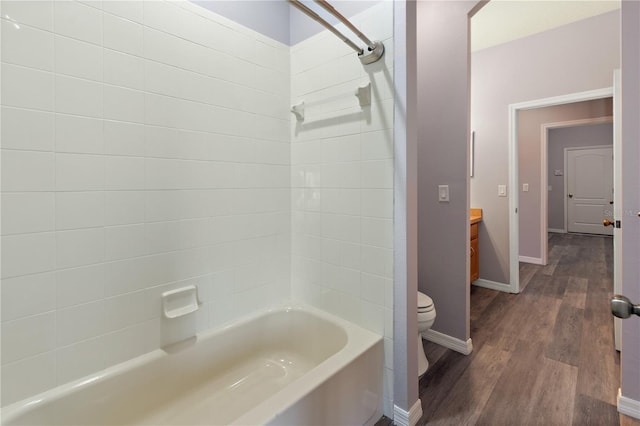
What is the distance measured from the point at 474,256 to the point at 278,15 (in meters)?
3.11

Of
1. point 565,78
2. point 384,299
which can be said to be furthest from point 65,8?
point 565,78

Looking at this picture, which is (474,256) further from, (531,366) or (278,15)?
(278,15)

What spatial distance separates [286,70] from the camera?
1964 millimetres

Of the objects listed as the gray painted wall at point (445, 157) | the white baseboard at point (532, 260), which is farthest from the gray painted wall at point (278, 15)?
the white baseboard at point (532, 260)

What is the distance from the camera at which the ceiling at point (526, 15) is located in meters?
2.78

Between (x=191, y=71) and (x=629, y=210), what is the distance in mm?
2297

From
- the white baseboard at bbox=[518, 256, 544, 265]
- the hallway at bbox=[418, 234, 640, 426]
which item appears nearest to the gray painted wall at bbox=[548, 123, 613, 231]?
the white baseboard at bbox=[518, 256, 544, 265]

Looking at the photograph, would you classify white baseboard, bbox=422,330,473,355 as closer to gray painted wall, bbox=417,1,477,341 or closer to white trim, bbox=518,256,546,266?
gray painted wall, bbox=417,1,477,341

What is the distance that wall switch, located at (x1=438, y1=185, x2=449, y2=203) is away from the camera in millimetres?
2209

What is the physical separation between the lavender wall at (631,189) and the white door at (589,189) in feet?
21.2

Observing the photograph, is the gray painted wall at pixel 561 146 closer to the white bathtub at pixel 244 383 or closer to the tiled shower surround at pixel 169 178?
the tiled shower surround at pixel 169 178

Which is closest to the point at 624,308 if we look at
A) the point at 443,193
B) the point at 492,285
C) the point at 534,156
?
the point at 443,193

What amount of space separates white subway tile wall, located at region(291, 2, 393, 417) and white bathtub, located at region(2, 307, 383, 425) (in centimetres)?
16

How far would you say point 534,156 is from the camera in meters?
4.29
